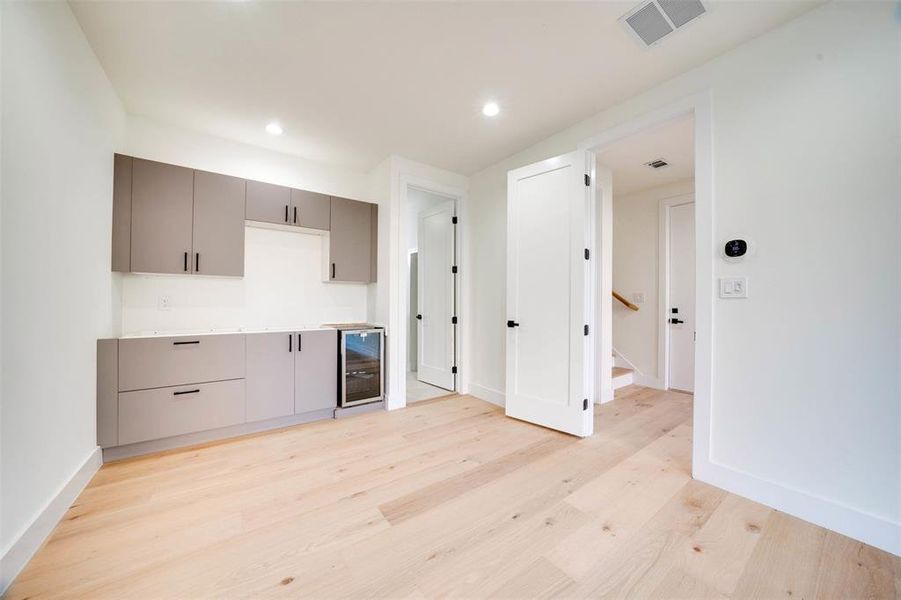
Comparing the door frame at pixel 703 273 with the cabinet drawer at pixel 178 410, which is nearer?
the door frame at pixel 703 273

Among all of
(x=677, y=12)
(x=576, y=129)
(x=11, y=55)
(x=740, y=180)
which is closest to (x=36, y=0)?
(x=11, y=55)

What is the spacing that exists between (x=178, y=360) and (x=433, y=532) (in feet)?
7.51

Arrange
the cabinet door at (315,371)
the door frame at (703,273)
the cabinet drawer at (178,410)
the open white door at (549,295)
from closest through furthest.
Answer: the door frame at (703,273)
the cabinet drawer at (178,410)
the open white door at (549,295)
the cabinet door at (315,371)

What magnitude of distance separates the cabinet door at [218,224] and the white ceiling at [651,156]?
Result: 330 centimetres

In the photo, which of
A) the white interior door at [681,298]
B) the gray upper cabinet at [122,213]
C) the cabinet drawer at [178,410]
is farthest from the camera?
the white interior door at [681,298]

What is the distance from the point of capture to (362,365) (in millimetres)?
3350

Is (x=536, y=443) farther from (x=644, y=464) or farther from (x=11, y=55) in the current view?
(x=11, y=55)

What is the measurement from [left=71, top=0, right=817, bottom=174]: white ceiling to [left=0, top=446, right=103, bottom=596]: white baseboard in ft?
8.36

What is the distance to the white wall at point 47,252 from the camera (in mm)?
1345

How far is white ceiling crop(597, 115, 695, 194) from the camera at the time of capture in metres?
2.82

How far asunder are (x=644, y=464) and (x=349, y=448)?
7.03ft

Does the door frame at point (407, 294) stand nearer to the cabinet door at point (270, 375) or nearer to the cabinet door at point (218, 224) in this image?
the cabinet door at point (270, 375)

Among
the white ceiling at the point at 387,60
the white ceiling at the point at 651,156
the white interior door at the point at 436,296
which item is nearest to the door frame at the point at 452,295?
the white interior door at the point at 436,296

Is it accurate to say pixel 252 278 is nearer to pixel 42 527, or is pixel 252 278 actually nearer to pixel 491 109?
pixel 42 527
